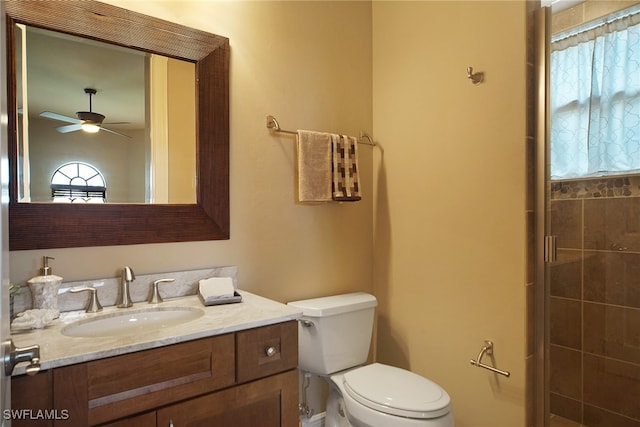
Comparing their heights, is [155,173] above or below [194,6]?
below

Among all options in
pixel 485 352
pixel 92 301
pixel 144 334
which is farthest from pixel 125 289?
pixel 485 352

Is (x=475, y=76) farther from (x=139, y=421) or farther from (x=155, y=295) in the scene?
(x=139, y=421)

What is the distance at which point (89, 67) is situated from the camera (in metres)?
1.40

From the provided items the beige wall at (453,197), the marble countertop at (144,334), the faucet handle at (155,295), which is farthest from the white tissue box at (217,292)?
the beige wall at (453,197)

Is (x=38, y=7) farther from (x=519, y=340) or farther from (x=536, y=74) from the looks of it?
(x=519, y=340)

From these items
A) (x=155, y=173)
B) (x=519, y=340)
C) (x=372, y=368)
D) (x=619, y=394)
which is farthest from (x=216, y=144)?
(x=619, y=394)

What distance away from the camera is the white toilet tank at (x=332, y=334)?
1758 millimetres

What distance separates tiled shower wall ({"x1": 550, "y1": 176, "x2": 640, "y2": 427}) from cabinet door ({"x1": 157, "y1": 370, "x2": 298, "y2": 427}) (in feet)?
3.91

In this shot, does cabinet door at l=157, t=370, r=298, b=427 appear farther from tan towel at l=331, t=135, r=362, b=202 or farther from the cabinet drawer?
tan towel at l=331, t=135, r=362, b=202

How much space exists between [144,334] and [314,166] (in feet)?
3.63

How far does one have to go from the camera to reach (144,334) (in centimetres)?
107

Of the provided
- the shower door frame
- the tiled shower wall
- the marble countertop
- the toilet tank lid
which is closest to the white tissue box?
→ the marble countertop

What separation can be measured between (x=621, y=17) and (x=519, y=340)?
4.68ft

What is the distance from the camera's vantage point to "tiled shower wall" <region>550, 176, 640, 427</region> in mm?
1671
